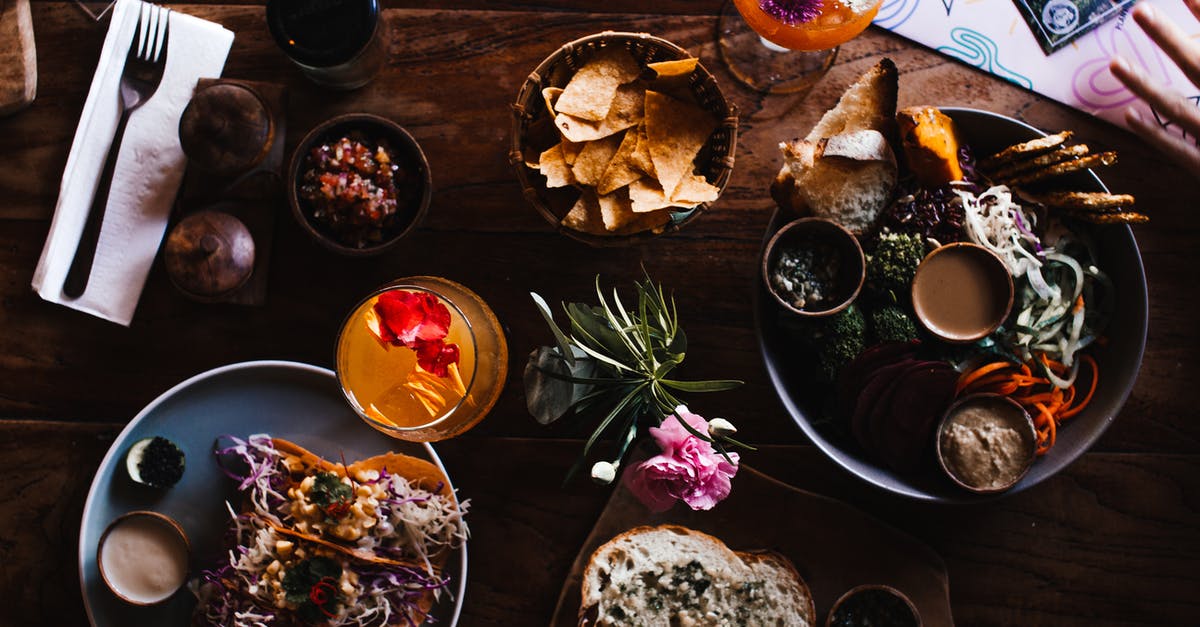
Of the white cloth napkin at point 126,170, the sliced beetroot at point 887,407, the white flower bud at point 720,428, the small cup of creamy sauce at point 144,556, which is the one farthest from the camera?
the white cloth napkin at point 126,170

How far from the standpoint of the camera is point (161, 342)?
1.91 meters

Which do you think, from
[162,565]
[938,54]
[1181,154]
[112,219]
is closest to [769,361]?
[938,54]

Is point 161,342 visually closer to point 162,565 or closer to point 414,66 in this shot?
point 162,565

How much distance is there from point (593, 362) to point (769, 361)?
363mm

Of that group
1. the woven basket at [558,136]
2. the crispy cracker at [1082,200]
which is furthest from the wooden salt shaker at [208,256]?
the crispy cracker at [1082,200]

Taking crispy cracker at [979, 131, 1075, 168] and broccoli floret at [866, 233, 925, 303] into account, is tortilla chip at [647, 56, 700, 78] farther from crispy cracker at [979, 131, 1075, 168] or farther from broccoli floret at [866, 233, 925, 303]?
crispy cracker at [979, 131, 1075, 168]

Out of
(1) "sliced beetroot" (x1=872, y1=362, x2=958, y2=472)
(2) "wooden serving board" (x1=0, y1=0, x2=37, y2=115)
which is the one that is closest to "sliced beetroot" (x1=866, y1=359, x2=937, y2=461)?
(1) "sliced beetroot" (x1=872, y1=362, x2=958, y2=472)

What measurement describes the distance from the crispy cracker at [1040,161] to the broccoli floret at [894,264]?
24 cm

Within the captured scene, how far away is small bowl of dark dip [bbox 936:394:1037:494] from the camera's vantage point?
166 centimetres

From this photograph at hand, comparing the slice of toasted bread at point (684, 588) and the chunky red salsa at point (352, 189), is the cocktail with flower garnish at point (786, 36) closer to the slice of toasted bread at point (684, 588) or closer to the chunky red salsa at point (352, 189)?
the chunky red salsa at point (352, 189)

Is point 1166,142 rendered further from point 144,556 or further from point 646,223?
point 144,556

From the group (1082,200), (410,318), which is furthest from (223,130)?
(1082,200)

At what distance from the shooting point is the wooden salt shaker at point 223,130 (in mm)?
1778

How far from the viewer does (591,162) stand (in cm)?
167
